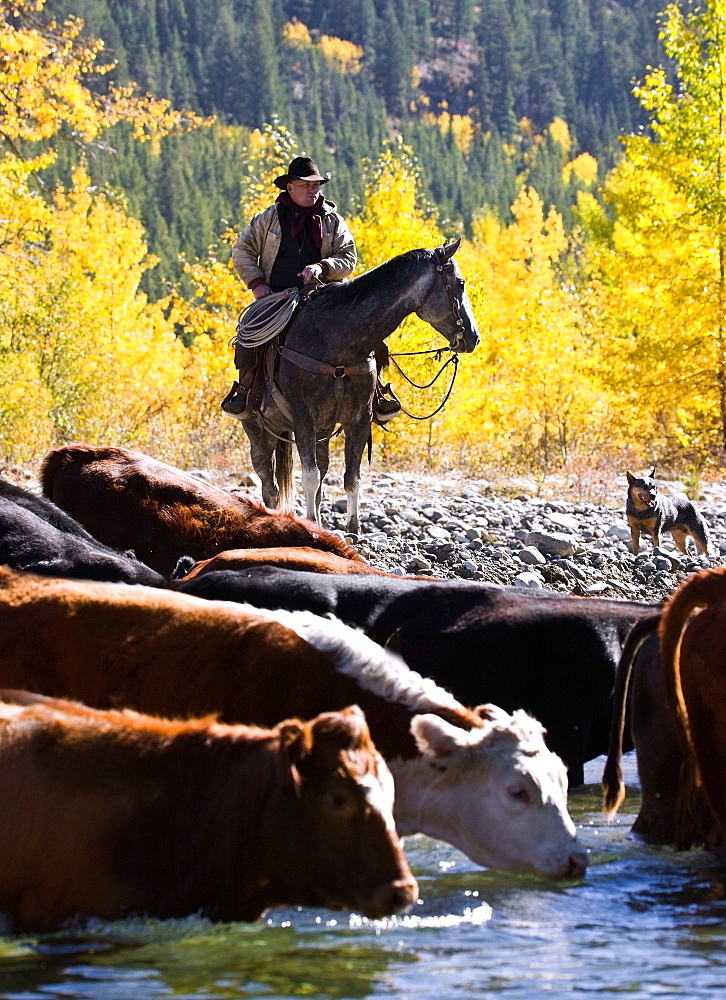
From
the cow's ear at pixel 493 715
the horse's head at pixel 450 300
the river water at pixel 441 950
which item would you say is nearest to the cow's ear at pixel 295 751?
the river water at pixel 441 950

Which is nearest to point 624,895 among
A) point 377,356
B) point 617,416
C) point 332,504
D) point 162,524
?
point 162,524

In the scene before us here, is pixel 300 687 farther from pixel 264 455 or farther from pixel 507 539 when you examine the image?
pixel 507 539

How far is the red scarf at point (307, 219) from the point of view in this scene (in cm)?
1380

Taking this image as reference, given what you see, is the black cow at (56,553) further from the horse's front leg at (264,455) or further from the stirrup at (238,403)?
the horse's front leg at (264,455)

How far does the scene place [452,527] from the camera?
51.8 ft

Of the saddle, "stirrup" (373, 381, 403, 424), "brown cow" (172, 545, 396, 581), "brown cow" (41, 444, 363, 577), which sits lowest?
"brown cow" (172, 545, 396, 581)

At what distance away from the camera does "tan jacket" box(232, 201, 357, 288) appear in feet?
45.2

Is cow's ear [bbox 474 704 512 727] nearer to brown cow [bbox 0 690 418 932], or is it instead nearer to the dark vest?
brown cow [bbox 0 690 418 932]

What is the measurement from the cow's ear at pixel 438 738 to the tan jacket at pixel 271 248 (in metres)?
8.95

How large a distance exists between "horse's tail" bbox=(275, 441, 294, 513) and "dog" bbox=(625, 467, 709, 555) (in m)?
4.15

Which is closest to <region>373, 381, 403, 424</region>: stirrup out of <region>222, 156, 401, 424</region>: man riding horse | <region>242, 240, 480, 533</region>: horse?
<region>222, 156, 401, 424</region>: man riding horse

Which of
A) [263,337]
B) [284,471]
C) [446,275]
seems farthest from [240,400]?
[446,275]

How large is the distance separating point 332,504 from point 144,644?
10.6 metres

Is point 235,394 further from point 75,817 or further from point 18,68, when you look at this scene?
point 75,817
